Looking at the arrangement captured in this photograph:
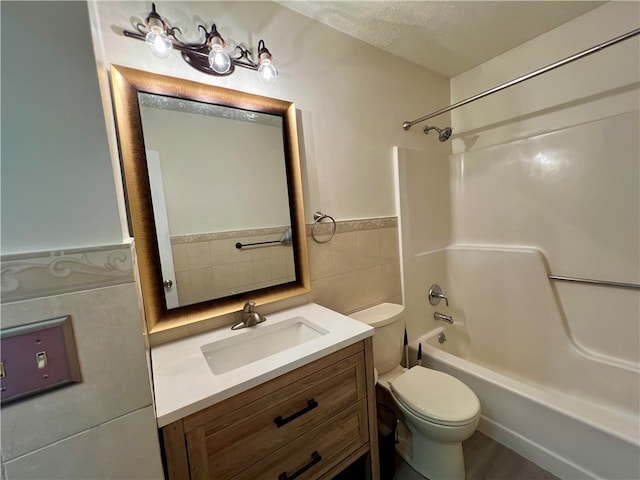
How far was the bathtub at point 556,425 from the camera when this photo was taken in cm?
112

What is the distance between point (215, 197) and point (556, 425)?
6.49ft

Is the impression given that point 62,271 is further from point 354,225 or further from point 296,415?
point 354,225

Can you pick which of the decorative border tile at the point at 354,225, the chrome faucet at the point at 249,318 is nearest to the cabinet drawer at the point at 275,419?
the chrome faucet at the point at 249,318

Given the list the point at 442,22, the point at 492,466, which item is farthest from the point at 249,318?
the point at 442,22

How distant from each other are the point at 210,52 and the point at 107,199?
0.87 m

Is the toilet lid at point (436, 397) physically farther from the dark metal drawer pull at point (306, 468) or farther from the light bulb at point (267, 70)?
the light bulb at point (267, 70)

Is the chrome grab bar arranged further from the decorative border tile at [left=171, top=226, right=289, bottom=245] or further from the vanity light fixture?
the vanity light fixture

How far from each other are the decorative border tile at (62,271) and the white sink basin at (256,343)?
2.01 ft

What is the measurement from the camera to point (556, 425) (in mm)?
1271

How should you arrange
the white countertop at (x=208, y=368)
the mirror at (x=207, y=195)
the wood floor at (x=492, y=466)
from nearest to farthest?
the white countertop at (x=208, y=368) < the mirror at (x=207, y=195) < the wood floor at (x=492, y=466)


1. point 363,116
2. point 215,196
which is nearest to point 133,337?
point 215,196

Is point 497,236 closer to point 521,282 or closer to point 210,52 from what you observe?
point 521,282

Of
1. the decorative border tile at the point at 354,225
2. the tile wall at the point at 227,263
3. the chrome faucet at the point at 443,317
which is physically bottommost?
the chrome faucet at the point at 443,317

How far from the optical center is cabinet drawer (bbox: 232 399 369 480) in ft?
2.84
